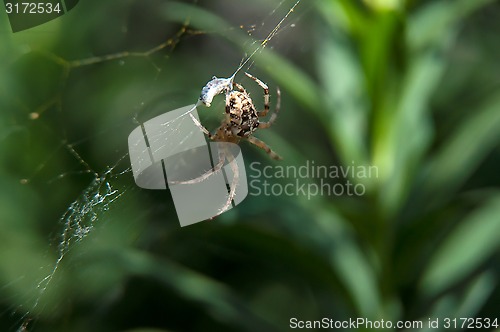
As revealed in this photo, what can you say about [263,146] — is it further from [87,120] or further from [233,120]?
[87,120]

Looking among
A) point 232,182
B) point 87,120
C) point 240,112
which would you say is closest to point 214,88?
point 240,112

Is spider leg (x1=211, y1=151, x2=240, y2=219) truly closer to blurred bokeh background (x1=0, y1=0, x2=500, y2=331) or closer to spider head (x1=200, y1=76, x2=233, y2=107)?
blurred bokeh background (x1=0, y1=0, x2=500, y2=331)

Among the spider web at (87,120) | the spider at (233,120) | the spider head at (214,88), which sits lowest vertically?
the spider web at (87,120)

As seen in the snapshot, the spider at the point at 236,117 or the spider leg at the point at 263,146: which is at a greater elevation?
the spider at the point at 236,117

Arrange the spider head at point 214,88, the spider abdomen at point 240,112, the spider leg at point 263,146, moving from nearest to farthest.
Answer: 1. the spider head at point 214,88
2. the spider abdomen at point 240,112
3. the spider leg at point 263,146

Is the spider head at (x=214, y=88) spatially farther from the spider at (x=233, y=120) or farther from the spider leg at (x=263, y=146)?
the spider leg at (x=263, y=146)

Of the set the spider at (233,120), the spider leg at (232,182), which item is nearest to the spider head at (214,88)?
the spider at (233,120)

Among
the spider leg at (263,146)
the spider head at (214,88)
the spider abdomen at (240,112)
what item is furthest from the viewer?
the spider leg at (263,146)

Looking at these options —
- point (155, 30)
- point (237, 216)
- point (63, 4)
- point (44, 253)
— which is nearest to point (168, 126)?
point (237, 216)

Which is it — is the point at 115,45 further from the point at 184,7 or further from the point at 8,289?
the point at 8,289
